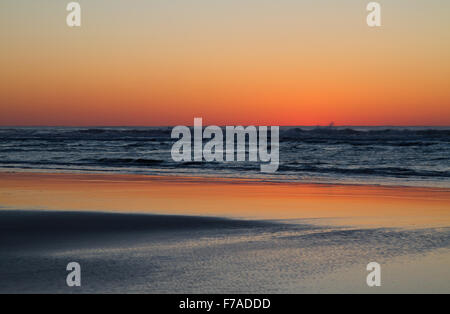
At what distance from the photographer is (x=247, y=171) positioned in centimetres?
2106

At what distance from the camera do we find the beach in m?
5.93

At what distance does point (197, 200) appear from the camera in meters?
12.6

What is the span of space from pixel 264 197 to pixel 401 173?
357 inches

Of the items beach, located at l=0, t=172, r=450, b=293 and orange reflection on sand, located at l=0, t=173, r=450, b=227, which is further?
orange reflection on sand, located at l=0, t=173, r=450, b=227

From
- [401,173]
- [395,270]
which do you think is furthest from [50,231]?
[401,173]

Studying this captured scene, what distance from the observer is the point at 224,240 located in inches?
320

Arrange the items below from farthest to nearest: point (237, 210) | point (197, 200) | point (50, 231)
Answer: point (197, 200) → point (237, 210) → point (50, 231)

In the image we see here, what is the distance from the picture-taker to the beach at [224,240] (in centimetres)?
593

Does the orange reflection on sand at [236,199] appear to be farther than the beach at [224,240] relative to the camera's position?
Yes

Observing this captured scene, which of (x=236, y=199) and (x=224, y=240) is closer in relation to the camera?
(x=224, y=240)
